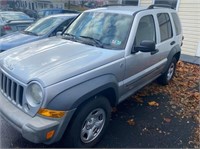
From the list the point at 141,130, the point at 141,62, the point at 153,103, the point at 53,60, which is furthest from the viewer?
the point at 153,103

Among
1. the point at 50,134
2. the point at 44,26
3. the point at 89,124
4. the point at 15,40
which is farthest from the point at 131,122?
the point at 44,26

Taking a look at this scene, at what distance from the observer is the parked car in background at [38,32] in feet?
18.5

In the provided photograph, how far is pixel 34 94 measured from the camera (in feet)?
7.71

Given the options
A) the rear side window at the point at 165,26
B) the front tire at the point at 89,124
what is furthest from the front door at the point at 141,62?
the front tire at the point at 89,124

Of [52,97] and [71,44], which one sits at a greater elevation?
[71,44]

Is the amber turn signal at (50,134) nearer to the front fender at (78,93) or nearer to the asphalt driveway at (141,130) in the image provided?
the front fender at (78,93)

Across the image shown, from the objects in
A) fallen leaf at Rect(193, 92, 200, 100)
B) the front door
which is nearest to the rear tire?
fallen leaf at Rect(193, 92, 200, 100)

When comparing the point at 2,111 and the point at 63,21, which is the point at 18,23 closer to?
the point at 63,21

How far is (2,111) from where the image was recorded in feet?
8.38

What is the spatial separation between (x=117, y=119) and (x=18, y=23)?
6455 mm

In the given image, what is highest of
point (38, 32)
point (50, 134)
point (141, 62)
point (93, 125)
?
point (38, 32)

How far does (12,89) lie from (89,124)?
3.59 feet

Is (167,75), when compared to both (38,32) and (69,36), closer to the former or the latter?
(69,36)

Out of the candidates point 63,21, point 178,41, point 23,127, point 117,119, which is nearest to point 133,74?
point 117,119
